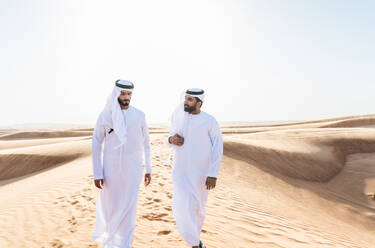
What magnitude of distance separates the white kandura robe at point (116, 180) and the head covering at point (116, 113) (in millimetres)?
53

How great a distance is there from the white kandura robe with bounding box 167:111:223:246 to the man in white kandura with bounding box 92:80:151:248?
1.77ft

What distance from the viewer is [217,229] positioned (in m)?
3.80

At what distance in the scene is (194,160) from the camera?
3221 millimetres

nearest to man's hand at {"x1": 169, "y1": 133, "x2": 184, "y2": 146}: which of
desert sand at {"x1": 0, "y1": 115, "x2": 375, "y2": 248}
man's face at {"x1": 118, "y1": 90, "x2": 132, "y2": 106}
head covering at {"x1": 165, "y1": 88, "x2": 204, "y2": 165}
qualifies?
head covering at {"x1": 165, "y1": 88, "x2": 204, "y2": 165}

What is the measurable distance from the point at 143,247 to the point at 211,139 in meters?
1.66

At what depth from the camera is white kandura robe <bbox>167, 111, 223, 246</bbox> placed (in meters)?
3.07

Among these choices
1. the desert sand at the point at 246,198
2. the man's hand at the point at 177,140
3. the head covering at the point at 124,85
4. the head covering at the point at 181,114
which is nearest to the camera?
the head covering at the point at 124,85

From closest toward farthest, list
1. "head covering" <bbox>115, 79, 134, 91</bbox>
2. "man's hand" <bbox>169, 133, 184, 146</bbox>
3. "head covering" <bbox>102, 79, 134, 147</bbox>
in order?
"head covering" <bbox>102, 79, 134, 147</bbox>
"head covering" <bbox>115, 79, 134, 91</bbox>
"man's hand" <bbox>169, 133, 184, 146</bbox>

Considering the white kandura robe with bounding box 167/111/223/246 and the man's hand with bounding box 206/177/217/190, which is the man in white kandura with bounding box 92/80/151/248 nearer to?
the white kandura robe with bounding box 167/111/223/246

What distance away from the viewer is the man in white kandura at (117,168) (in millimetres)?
2850

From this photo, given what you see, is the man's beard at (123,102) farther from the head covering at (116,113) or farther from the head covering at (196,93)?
the head covering at (196,93)

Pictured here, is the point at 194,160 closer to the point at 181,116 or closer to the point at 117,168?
the point at 181,116

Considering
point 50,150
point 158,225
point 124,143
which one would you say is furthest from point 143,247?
point 50,150

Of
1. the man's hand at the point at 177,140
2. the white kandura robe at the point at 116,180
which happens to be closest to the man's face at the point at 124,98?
the white kandura robe at the point at 116,180
